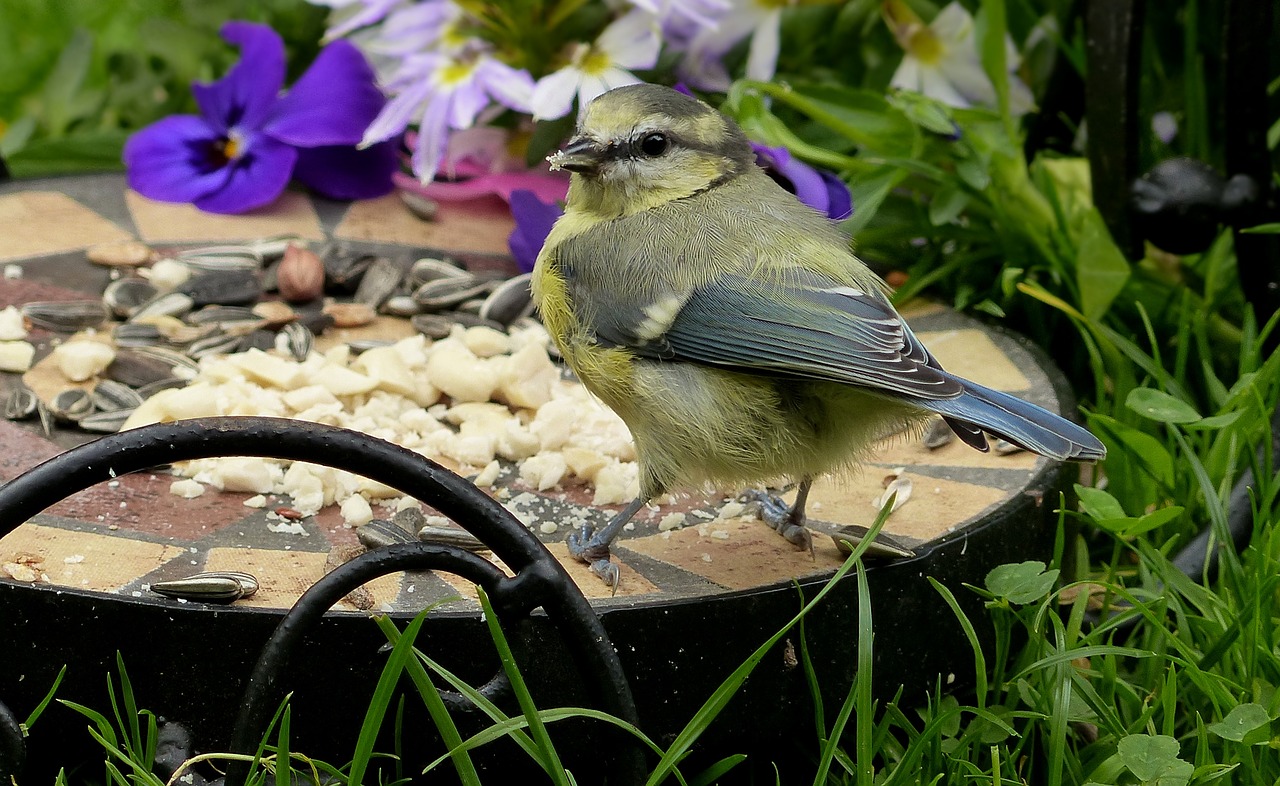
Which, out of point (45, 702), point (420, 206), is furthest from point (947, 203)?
point (45, 702)

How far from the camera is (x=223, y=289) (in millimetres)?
2861

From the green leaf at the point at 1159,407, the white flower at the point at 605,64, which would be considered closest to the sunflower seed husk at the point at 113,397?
the white flower at the point at 605,64

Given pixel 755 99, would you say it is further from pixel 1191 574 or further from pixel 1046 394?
pixel 1191 574

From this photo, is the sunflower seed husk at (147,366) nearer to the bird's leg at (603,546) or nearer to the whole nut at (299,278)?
the whole nut at (299,278)

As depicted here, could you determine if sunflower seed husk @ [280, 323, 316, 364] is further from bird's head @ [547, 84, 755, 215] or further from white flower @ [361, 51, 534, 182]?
bird's head @ [547, 84, 755, 215]

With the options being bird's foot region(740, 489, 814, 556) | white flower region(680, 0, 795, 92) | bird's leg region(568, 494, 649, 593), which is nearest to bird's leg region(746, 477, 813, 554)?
bird's foot region(740, 489, 814, 556)

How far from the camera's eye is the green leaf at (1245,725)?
63.9 inches

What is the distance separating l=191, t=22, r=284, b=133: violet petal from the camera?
3.29 metres

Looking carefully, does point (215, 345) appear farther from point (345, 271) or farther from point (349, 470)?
point (349, 470)

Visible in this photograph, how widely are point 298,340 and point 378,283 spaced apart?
30 cm

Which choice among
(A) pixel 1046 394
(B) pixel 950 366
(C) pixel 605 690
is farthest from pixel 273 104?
(C) pixel 605 690

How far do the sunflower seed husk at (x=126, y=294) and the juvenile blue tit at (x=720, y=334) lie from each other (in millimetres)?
1095

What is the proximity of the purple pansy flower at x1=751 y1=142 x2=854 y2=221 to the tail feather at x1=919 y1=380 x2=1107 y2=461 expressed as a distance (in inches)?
44.8

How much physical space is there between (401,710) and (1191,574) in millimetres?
1231
